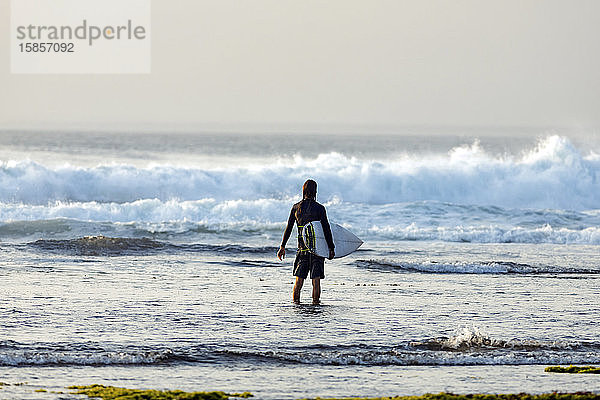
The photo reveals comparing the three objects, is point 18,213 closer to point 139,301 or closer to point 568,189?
point 139,301

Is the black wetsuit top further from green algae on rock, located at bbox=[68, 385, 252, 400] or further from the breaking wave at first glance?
the breaking wave

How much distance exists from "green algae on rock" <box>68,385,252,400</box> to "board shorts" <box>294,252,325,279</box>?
509 cm

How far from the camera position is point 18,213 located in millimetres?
27625

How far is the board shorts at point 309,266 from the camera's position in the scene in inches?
494

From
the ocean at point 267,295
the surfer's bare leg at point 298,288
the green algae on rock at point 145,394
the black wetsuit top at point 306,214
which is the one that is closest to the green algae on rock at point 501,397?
the ocean at point 267,295

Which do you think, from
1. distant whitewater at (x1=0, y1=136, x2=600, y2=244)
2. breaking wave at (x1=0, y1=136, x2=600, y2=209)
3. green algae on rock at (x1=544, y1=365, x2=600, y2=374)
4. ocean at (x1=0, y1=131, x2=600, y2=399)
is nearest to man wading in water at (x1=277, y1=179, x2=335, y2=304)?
ocean at (x1=0, y1=131, x2=600, y2=399)

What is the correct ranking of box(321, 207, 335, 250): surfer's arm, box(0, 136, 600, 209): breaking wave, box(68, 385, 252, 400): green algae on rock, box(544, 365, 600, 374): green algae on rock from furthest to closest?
box(0, 136, 600, 209): breaking wave, box(321, 207, 335, 250): surfer's arm, box(544, 365, 600, 374): green algae on rock, box(68, 385, 252, 400): green algae on rock

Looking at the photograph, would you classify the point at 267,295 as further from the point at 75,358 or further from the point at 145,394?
the point at 145,394

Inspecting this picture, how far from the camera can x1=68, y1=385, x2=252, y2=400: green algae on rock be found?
729cm

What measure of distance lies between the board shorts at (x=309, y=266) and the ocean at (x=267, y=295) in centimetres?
42

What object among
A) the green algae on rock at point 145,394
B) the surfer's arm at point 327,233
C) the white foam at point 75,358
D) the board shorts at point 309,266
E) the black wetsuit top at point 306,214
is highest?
the black wetsuit top at point 306,214

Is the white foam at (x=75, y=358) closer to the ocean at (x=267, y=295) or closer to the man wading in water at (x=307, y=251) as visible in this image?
the ocean at (x=267, y=295)

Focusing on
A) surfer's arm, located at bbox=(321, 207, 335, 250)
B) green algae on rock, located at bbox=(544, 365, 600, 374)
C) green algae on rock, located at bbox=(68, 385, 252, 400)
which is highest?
surfer's arm, located at bbox=(321, 207, 335, 250)

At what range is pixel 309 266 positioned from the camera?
1258 cm
